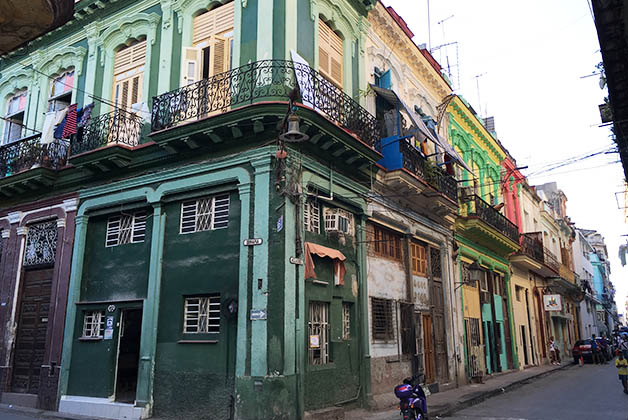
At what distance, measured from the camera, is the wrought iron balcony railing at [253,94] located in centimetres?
1077

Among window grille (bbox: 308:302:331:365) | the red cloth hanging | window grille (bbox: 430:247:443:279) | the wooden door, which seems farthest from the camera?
window grille (bbox: 430:247:443:279)

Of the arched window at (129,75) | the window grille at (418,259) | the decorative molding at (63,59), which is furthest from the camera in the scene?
the window grille at (418,259)

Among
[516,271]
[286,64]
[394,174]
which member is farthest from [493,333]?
[286,64]

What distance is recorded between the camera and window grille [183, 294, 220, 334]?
10.9m

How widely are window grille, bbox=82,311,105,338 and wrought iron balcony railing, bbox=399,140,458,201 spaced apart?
356 inches

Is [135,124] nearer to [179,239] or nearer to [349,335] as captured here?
[179,239]

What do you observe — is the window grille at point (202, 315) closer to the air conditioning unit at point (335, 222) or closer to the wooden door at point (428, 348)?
the air conditioning unit at point (335, 222)

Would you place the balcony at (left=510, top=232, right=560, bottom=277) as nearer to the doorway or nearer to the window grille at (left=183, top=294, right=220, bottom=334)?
the window grille at (left=183, top=294, right=220, bottom=334)

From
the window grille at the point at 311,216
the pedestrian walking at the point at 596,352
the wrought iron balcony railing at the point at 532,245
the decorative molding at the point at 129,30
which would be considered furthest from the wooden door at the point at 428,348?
the pedestrian walking at the point at 596,352

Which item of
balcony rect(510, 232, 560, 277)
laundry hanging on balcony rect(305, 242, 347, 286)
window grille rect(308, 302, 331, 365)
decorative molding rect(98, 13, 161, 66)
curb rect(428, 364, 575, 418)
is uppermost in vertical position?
decorative molding rect(98, 13, 161, 66)

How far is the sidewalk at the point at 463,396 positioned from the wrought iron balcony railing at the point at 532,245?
22.1 feet

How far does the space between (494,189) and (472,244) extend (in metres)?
5.34

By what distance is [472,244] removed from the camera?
70.4 ft

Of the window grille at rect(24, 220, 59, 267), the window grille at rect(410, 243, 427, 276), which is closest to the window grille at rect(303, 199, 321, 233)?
the window grille at rect(410, 243, 427, 276)
